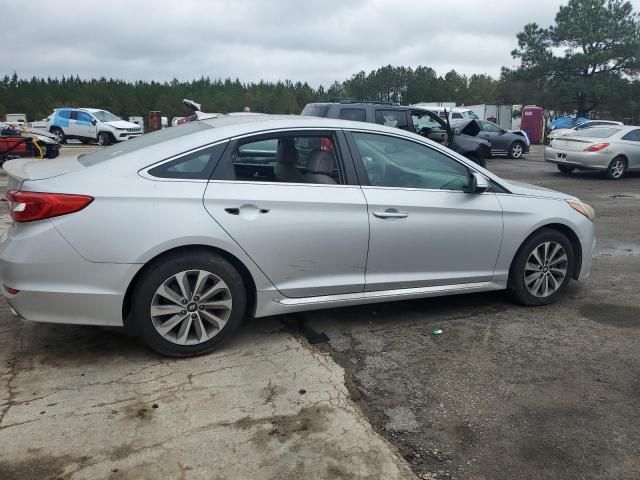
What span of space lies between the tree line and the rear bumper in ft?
101

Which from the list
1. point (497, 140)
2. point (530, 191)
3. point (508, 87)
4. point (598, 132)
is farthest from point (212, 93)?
point (530, 191)

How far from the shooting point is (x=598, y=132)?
15.1 m

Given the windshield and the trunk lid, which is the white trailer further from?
the trunk lid

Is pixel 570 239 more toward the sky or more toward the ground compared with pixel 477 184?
more toward the ground

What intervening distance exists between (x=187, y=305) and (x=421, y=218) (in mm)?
1802

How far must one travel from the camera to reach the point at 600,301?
16.8 feet

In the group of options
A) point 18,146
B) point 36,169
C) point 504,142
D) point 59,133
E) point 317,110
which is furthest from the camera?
point 59,133

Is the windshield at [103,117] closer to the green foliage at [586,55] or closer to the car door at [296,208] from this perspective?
the car door at [296,208]

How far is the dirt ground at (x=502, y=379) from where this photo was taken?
9.25 feet

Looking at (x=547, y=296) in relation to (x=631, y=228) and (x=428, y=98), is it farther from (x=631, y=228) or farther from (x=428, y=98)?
(x=428, y=98)

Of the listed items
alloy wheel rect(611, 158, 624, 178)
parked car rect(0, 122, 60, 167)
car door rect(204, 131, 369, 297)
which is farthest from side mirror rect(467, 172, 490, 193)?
parked car rect(0, 122, 60, 167)

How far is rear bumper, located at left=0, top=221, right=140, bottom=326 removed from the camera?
11.1 feet

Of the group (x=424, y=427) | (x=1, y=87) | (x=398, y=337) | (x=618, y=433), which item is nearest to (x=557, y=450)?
(x=618, y=433)

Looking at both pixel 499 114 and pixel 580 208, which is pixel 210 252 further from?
pixel 499 114
